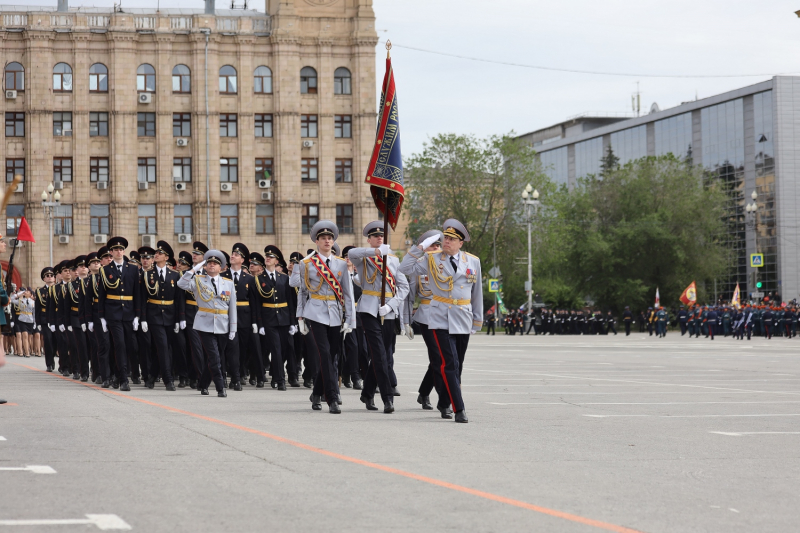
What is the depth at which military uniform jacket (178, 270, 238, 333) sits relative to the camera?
51.5 feet

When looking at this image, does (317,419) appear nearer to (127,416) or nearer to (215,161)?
(127,416)

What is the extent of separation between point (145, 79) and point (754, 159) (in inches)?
2113

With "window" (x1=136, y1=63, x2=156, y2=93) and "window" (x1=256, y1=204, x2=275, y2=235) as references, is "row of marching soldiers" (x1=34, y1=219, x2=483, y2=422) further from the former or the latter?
"window" (x1=136, y1=63, x2=156, y2=93)

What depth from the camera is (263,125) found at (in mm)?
62875

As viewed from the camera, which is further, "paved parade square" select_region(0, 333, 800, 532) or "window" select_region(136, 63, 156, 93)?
"window" select_region(136, 63, 156, 93)

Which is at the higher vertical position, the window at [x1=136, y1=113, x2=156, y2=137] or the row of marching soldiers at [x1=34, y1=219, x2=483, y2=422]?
the window at [x1=136, y1=113, x2=156, y2=137]

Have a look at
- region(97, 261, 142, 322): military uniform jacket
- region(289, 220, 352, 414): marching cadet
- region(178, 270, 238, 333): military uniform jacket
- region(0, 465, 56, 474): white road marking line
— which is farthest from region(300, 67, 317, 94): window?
region(0, 465, 56, 474): white road marking line

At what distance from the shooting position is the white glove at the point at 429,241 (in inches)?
465

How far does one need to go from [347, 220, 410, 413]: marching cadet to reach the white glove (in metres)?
0.49

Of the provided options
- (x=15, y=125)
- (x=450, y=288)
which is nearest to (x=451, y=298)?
(x=450, y=288)

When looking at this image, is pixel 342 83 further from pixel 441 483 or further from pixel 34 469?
pixel 441 483

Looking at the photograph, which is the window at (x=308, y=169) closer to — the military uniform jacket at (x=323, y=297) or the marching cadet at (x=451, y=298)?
the military uniform jacket at (x=323, y=297)

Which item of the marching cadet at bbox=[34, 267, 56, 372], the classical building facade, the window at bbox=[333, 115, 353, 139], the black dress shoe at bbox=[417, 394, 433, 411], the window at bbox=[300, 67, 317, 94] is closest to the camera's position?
the black dress shoe at bbox=[417, 394, 433, 411]

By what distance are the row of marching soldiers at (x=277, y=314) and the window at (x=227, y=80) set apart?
137 feet
